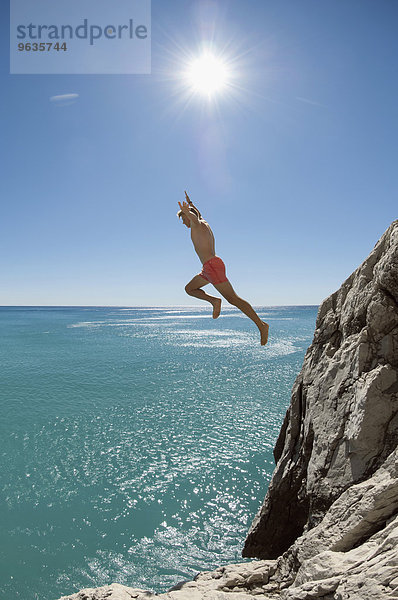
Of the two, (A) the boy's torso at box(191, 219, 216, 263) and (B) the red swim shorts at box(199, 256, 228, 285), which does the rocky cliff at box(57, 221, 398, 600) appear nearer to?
(B) the red swim shorts at box(199, 256, 228, 285)

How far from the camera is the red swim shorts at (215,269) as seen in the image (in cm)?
462

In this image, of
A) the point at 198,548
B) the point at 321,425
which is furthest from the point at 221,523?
the point at 321,425

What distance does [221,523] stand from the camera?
1009cm

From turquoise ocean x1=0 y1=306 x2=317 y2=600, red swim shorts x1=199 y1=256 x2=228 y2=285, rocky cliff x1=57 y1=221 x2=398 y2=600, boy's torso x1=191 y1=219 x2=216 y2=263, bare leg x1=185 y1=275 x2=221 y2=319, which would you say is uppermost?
boy's torso x1=191 y1=219 x2=216 y2=263

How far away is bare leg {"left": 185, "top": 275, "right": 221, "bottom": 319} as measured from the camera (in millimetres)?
4949

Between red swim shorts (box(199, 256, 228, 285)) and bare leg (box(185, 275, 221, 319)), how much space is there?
0.90ft

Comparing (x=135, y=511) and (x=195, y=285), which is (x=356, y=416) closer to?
(x=195, y=285)

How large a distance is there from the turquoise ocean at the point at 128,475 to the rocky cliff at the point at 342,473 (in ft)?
12.6

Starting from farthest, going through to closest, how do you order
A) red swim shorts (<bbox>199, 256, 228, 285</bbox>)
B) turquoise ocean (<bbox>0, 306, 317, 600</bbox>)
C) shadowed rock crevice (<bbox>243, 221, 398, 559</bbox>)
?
turquoise ocean (<bbox>0, 306, 317, 600</bbox>), shadowed rock crevice (<bbox>243, 221, 398, 559</bbox>), red swim shorts (<bbox>199, 256, 228, 285</bbox>)

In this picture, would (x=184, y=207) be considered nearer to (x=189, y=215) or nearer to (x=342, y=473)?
(x=189, y=215)

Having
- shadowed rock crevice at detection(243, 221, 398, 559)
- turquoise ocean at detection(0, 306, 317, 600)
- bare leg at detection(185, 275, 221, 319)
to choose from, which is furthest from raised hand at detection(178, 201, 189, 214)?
turquoise ocean at detection(0, 306, 317, 600)

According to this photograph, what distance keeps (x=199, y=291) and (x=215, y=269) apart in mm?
733

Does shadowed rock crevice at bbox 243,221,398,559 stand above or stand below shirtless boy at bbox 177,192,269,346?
below

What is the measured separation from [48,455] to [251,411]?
1149cm
